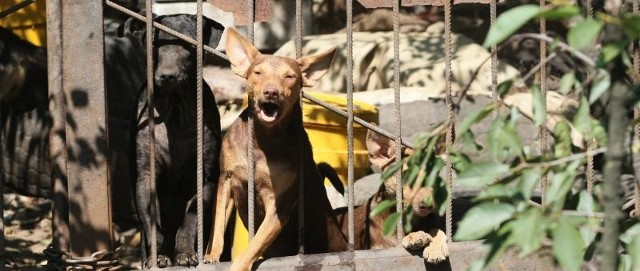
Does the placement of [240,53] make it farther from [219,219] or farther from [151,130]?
[219,219]

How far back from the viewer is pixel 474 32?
13.1 meters

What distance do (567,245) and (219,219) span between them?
4.05 meters

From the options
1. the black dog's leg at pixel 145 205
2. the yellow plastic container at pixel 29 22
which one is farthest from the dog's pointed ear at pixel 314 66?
the yellow plastic container at pixel 29 22

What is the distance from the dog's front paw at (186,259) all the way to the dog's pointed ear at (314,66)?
1111mm

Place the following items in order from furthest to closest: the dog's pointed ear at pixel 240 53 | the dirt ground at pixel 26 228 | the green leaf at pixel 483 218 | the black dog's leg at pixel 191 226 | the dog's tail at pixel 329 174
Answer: the dirt ground at pixel 26 228
the dog's tail at pixel 329 174
the black dog's leg at pixel 191 226
the dog's pointed ear at pixel 240 53
the green leaf at pixel 483 218

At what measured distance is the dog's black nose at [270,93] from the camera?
6098 millimetres

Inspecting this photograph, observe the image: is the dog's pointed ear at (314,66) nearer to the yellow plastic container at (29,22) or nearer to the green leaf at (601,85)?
the green leaf at (601,85)

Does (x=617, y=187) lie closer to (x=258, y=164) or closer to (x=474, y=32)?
(x=258, y=164)

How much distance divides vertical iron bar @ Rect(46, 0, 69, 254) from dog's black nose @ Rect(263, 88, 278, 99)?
1.05m

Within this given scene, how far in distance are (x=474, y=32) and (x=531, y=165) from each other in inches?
404

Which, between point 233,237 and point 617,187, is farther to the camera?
point 233,237

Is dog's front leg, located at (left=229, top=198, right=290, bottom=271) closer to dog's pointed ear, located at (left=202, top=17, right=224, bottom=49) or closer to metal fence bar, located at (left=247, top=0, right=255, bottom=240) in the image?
metal fence bar, located at (left=247, top=0, right=255, bottom=240)

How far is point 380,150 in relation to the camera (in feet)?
23.6

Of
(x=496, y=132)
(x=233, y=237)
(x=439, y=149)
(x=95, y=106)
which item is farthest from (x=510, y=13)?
(x=233, y=237)
